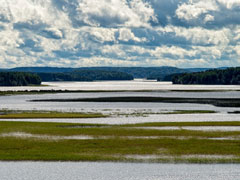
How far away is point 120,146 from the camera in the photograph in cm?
4234

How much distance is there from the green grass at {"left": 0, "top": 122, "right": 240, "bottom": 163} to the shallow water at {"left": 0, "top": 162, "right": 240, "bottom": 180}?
1704 mm

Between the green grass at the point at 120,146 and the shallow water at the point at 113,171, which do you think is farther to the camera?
the green grass at the point at 120,146

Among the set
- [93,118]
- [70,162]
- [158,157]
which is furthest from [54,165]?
[93,118]

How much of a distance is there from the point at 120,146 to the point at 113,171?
30.4ft

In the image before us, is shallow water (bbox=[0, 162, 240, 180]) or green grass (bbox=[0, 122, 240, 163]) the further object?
green grass (bbox=[0, 122, 240, 163])

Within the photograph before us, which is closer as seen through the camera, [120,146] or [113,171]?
[113,171]

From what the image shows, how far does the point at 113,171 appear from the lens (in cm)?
3312

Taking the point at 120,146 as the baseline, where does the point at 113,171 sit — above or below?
above

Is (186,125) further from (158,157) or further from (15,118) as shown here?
(15,118)

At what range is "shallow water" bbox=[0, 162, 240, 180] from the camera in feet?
103

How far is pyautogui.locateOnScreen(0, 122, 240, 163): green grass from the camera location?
3756cm

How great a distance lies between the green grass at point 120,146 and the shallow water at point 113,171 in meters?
1.70

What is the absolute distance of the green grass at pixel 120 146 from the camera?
37.6 m

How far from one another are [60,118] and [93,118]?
5336 millimetres
